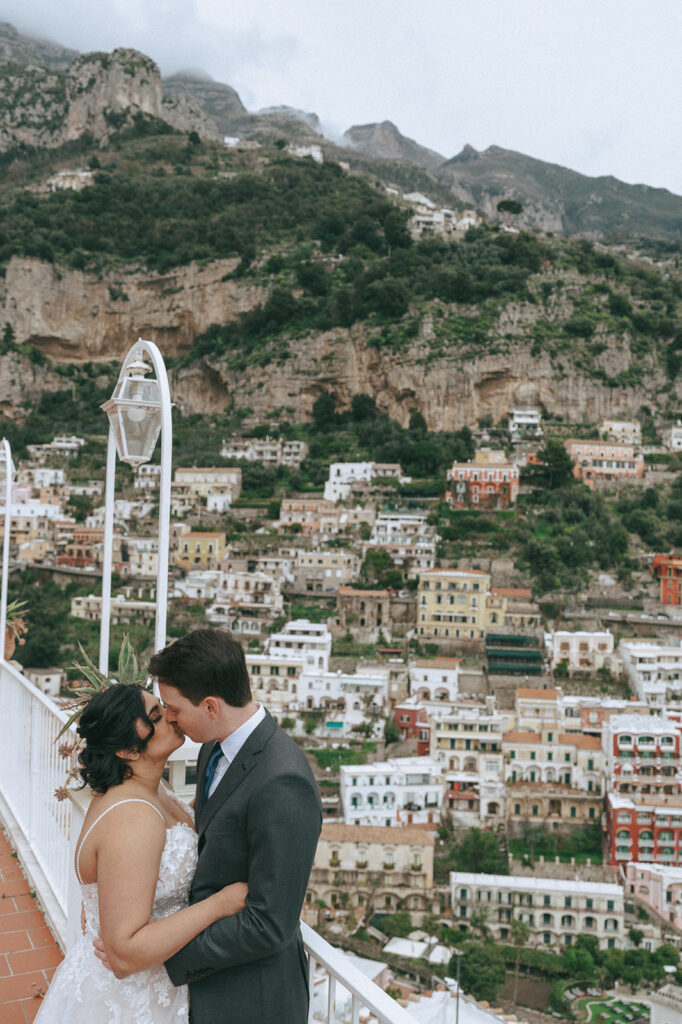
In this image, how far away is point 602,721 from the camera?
2348cm

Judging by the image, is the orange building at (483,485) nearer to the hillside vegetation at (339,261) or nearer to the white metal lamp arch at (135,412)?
the hillside vegetation at (339,261)

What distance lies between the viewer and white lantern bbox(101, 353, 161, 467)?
3.02 m

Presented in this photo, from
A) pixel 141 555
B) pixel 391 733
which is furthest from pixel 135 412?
pixel 141 555

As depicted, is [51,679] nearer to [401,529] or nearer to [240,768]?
[401,529]

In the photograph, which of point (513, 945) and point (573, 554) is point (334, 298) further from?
point (513, 945)

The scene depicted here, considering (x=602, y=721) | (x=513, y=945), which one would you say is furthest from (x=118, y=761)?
(x=602, y=721)

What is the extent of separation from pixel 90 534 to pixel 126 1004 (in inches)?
1454

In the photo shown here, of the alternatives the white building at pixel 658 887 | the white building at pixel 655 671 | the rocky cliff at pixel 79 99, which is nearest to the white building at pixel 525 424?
the white building at pixel 655 671

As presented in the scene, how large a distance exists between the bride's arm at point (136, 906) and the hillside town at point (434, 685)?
1046 cm

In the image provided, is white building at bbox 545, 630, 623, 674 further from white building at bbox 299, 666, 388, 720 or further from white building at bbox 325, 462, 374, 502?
white building at bbox 325, 462, 374, 502

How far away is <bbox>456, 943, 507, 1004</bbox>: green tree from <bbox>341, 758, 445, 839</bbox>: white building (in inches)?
188

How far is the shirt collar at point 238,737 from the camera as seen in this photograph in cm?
162

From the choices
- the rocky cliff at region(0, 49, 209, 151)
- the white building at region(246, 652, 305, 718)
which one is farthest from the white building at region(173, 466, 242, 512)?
the rocky cliff at region(0, 49, 209, 151)

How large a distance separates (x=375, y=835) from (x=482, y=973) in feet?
13.7
